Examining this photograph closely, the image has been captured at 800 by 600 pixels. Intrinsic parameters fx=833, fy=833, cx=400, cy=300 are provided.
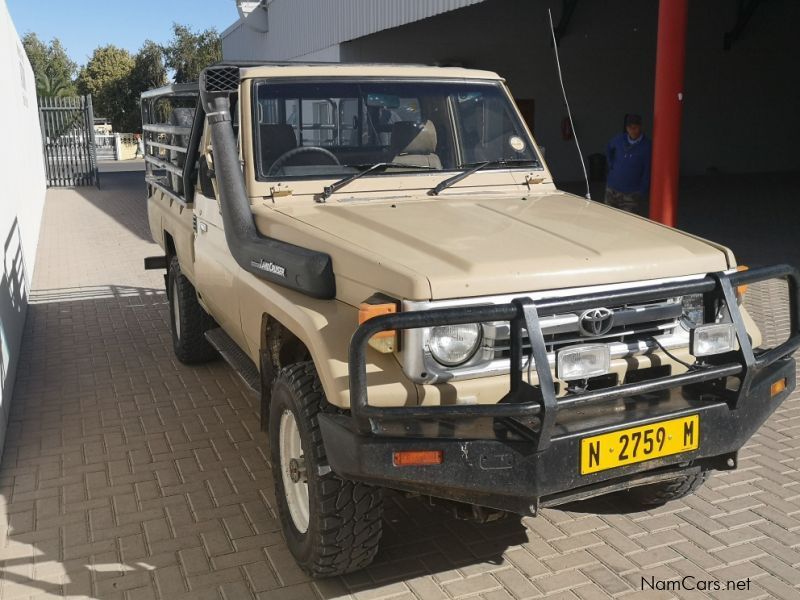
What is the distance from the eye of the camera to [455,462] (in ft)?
Result: 9.22

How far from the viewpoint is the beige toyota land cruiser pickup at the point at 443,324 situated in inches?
111

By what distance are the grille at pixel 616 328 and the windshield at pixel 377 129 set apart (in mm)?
1553

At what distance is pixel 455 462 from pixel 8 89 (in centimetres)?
1148

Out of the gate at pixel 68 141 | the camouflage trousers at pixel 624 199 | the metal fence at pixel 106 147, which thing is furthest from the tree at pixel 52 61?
the camouflage trousers at pixel 624 199

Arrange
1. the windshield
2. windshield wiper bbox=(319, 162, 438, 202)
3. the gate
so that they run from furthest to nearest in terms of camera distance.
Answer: the gate < the windshield < windshield wiper bbox=(319, 162, 438, 202)

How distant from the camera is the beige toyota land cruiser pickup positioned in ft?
9.29

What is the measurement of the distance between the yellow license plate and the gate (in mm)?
22081

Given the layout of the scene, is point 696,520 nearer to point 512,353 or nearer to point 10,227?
point 512,353

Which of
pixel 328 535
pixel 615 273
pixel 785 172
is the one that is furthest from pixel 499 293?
pixel 785 172

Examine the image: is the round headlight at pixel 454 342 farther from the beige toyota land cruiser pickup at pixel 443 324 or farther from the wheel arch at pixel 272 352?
the wheel arch at pixel 272 352

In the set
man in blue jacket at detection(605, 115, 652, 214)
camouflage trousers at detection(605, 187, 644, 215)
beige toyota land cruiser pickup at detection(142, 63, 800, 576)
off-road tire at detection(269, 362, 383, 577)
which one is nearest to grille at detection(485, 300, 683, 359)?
beige toyota land cruiser pickup at detection(142, 63, 800, 576)

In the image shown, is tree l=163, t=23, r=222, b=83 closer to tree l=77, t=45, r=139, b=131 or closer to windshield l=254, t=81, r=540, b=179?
tree l=77, t=45, r=139, b=131

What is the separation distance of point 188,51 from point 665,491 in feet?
193

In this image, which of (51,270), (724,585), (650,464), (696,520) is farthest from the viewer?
(51,270)
